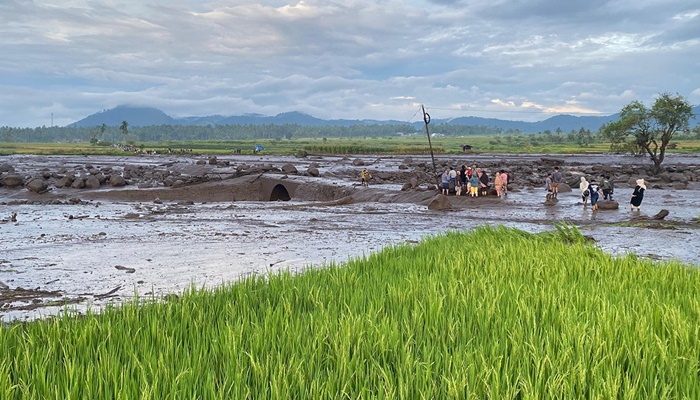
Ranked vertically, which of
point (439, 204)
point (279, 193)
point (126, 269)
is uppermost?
point (439, 204)

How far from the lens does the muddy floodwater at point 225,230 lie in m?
10.2

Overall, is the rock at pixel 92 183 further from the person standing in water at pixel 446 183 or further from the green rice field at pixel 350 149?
the green rice field at pixel 350 149

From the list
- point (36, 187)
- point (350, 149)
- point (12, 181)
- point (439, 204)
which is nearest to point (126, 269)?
point (439, 204)

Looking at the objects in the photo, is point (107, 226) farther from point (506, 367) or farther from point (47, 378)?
point (506, 367)

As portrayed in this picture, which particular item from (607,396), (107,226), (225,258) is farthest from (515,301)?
(107,226)

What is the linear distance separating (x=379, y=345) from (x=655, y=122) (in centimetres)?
4416

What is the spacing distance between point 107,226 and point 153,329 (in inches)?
567

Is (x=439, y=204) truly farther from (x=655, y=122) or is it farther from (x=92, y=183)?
(x=655, y=122)

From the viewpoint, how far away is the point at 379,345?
4730 millimetres

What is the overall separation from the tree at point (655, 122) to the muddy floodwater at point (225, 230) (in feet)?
34.5

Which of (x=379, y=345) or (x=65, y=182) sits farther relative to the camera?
(x=65, y=182)

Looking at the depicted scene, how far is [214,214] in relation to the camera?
21.9m

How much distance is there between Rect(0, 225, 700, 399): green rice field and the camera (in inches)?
152

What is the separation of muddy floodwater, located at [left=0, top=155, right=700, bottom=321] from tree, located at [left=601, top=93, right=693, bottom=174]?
10522 millimetres
